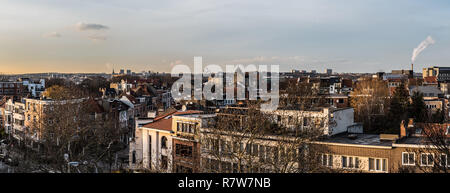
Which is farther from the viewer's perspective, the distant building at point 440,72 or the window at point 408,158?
Result: the distant building at point 440,72

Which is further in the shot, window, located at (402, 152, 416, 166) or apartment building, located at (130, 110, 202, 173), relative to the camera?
apartment building, located at (130, 110, 202, 173)

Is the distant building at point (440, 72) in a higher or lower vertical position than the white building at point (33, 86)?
higher

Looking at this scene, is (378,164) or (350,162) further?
(350,162)

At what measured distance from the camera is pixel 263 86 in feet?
120

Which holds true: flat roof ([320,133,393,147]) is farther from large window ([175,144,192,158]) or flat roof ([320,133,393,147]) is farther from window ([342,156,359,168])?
large window ([175,144,192,158])

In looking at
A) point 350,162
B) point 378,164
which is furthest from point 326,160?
point 378,164

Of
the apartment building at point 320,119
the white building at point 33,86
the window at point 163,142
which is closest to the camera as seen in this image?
the apartment building at point 320,119

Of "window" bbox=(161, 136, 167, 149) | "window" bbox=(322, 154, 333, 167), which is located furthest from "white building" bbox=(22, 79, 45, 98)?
"window" bbox=(322, 154, 333, 167)

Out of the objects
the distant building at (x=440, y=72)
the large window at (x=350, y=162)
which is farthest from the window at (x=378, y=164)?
the distant building at (x=440, y=72)

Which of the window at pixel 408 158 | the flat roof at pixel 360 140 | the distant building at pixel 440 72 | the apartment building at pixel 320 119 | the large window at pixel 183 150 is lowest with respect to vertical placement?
the large window at pixel 183 150

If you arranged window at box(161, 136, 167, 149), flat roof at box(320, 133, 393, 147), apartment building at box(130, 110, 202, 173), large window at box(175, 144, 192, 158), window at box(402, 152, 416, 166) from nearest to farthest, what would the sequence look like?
1. window at box(402, 152, 416, 166)
2. flat roof at box(320, 133, 393, 147)
3. apartment building at box(130, 110, 202, 173)
4. large window at box(175, 144, 192, 158)
5. window at box(161, 136, 167, 149)

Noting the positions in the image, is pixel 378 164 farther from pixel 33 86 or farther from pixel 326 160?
pixel 33 86

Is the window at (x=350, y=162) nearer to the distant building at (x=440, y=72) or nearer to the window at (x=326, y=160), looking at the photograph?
the window at (x=326, y=160)
